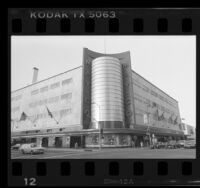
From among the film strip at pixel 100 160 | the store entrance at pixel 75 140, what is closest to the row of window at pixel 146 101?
the store entrance at pixel 75 140

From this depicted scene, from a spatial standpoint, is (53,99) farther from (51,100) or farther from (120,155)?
(120,155)

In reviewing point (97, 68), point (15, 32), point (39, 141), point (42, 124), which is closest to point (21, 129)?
point (42, 124)

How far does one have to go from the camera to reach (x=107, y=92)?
189ft

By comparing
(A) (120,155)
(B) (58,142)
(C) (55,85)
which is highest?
(C) (55,85)

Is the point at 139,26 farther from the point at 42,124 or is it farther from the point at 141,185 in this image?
the point at 42,124

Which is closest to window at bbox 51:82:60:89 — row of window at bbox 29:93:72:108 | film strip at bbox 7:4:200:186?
row of window at bbox 29:93:72:108

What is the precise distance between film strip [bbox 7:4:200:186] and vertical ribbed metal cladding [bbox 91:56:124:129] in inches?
1634

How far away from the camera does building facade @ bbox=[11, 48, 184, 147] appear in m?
55.2

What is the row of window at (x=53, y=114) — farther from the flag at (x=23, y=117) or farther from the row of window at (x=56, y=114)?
the flag at (x=23, y=117)

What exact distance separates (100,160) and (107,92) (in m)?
43.4

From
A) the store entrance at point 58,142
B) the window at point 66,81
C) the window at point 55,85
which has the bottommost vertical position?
the store entrance at point 58,142

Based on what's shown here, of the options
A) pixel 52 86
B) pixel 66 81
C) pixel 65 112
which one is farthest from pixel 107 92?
pixel 52 86

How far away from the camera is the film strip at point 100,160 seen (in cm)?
1445

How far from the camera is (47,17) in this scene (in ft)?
49.3
